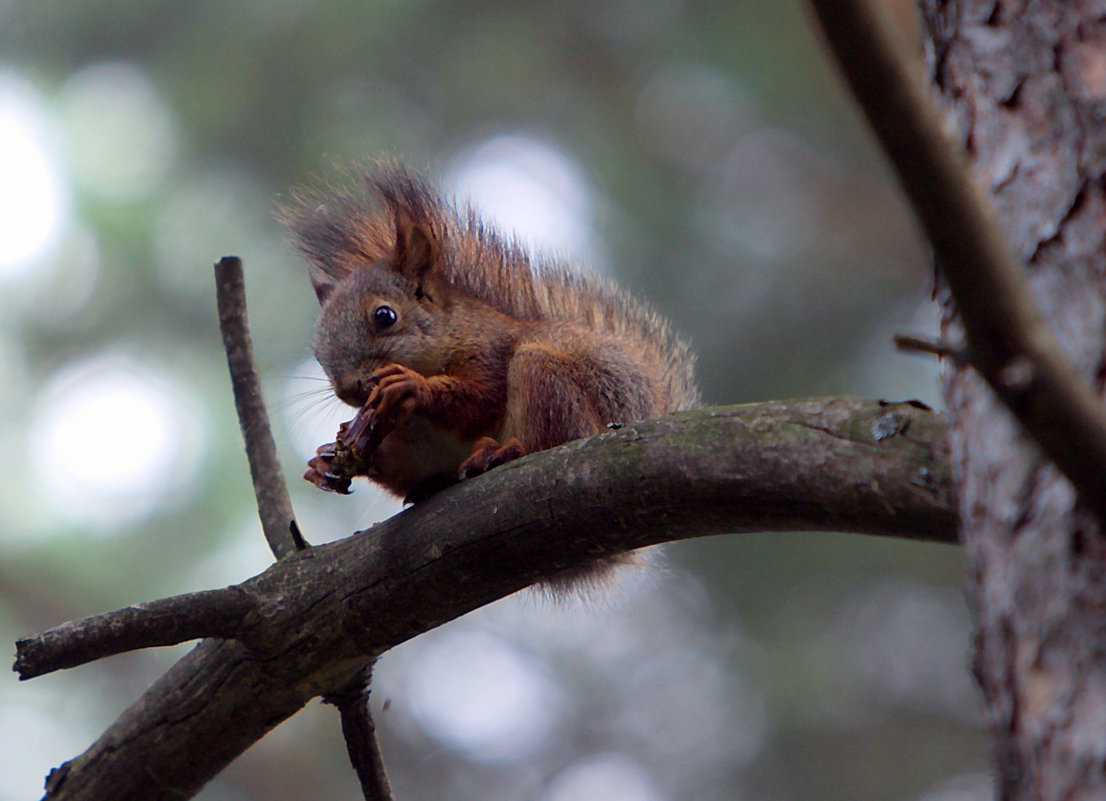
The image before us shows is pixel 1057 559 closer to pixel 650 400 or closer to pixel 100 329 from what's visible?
pixel 650 400

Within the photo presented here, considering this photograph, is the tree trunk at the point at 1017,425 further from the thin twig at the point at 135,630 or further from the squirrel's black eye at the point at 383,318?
the squirrel's black eye at the point at 383,318

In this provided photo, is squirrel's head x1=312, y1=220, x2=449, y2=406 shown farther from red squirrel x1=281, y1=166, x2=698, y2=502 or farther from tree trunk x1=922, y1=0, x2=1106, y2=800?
tree trunk x1=922, y1=0, x2=1106, y2=800

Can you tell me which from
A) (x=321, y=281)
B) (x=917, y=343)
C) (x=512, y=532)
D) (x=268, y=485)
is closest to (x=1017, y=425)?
(x=917, y=343)

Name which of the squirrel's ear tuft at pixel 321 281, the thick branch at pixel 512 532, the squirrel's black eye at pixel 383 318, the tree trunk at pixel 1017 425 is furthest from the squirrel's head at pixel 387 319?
the tree trunk at pixel 1017 425

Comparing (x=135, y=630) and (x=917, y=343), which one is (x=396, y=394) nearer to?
(x=135, y=630)

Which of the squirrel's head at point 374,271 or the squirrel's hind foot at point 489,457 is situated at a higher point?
the squirrel's head at point 374,271

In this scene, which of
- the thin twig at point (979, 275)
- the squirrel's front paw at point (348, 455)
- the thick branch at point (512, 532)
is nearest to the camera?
the thin twig at point (979, 275)
